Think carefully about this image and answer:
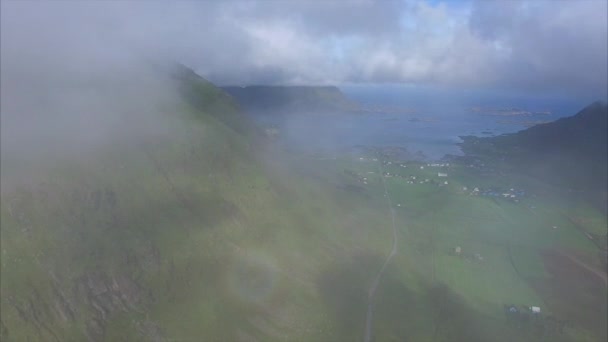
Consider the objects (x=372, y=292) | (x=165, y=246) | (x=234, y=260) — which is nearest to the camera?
(x=165, y=246)

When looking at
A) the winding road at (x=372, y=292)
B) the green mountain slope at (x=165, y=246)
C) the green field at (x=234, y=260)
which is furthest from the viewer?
the winding road at (x=372, y=292)

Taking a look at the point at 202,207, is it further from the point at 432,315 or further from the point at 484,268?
the point at 484,268

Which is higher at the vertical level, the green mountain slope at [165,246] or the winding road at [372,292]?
the green mountain slope at [165,246]

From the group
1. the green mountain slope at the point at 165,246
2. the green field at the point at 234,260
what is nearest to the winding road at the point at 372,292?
the green field at the point at 234,260

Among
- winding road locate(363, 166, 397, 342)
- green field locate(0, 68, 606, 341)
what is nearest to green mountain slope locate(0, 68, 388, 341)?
green field locate(0, 68, 606, 341)

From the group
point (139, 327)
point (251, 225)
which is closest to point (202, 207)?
point (251, 225)

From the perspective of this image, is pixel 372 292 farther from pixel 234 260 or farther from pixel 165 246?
pixel 165 246

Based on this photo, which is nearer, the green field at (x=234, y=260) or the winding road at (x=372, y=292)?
the green field at (x=234, y=260)

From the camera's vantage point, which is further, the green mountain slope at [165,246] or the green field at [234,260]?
the green field at [234,260]

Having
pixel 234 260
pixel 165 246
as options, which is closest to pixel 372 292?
pixel 234 260

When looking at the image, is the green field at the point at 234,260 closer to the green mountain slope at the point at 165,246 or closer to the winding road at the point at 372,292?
the green mountain slope at the point at 165,246

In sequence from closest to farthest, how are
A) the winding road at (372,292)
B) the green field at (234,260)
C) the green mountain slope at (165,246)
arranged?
the green mountain slope at (165,246) → the green field at (234,260) → the winding road at (372,292)

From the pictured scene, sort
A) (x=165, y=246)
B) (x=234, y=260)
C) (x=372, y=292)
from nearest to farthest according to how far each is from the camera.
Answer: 1. (x=165, y=246)
2. (x=372, y=292)
3. (x=234, y=260)
